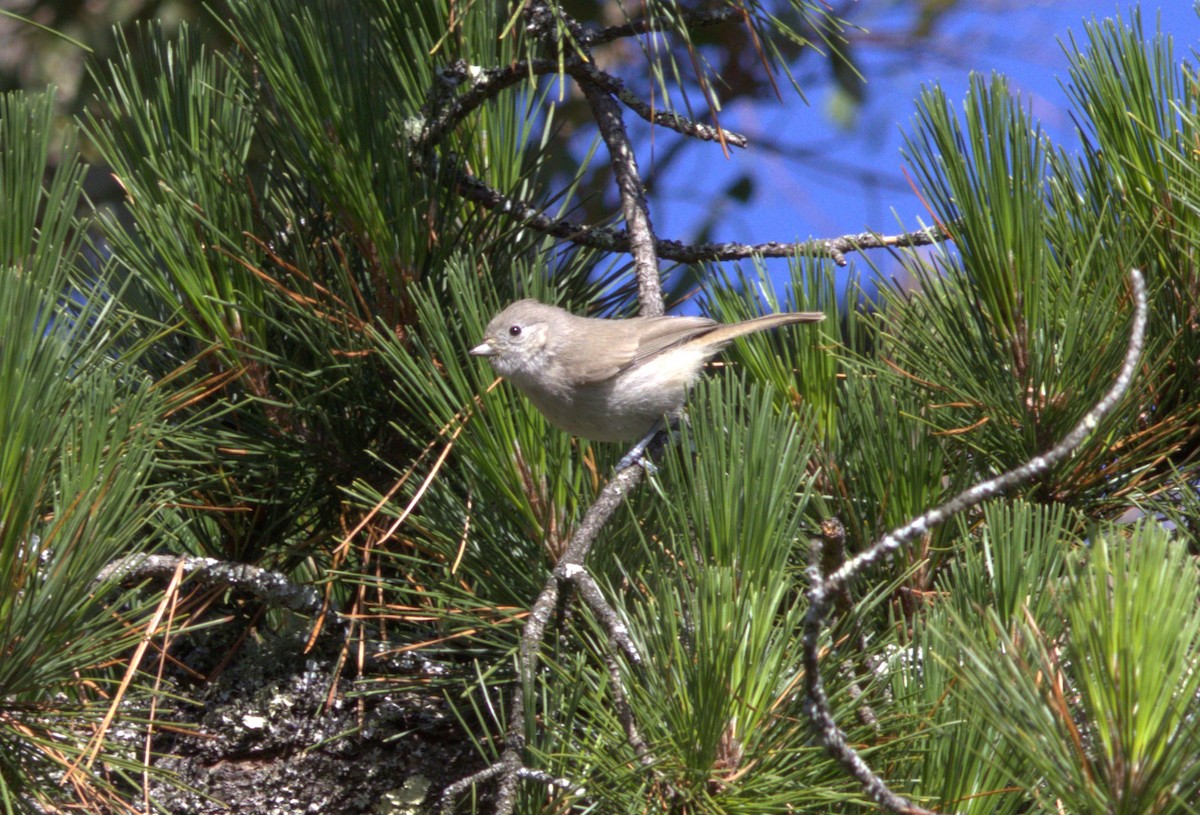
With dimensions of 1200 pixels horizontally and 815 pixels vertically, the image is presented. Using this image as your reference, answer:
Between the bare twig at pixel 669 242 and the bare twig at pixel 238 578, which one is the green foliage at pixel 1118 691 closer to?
the bare twig at pixel 669 242

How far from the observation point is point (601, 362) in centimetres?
275

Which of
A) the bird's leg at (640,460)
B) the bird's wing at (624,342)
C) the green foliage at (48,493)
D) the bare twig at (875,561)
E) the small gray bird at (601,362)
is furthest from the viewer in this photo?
the bird's wing at (624,342)

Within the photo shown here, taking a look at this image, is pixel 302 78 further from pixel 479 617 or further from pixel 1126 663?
pixel 1126 663

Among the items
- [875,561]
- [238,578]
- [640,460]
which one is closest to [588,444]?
[640,460]

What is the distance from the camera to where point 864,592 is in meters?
1.67

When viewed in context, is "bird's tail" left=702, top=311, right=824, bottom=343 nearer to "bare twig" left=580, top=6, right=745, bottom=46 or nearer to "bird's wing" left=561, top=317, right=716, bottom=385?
"bird's wing" left=561, top=317, right=716, bottom=385

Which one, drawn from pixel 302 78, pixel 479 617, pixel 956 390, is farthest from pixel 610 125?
pixel 479 617

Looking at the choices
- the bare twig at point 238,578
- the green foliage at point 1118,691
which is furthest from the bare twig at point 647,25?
the green foliage at point 1118,691

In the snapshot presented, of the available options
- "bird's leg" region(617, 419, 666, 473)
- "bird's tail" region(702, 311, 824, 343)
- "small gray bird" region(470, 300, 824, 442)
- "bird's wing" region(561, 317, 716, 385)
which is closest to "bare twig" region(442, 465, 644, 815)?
"bird's leg" region(617, 419, 666, 473)

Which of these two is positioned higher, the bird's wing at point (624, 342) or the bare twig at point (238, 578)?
the bird's wing at point (624, 342)

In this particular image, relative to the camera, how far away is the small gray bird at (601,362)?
2.19 m

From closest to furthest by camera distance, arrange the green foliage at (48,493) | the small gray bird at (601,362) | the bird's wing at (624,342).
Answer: the green foliage at (48,493), the small gray bird at (601,362), the bird's wing at (624,342)

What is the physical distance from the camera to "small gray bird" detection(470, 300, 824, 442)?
2.19 m

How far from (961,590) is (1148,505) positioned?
19.7 inches
